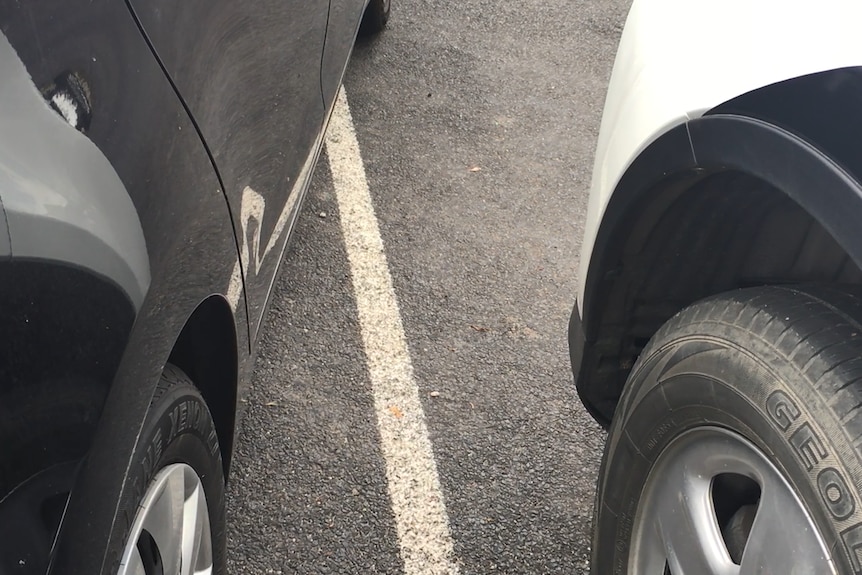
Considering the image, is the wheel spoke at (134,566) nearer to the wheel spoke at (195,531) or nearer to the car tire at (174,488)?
the car tire at (174,488)

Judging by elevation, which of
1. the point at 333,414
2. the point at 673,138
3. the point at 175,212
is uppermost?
the point at 673,138

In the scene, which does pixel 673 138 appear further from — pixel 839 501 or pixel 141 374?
pixel 141 374

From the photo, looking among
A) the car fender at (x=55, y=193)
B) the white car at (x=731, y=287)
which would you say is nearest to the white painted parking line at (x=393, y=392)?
the white car at (x=731, y=287)

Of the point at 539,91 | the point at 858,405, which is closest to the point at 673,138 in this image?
the point at 858,405

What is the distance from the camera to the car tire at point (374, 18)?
4660mm

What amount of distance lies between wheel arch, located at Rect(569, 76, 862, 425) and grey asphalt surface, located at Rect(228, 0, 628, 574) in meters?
0.53

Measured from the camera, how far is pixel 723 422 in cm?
138

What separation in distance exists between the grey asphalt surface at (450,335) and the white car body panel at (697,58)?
0.75 meters

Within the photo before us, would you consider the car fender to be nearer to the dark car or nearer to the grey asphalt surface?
the dark car

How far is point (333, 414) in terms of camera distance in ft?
8.61

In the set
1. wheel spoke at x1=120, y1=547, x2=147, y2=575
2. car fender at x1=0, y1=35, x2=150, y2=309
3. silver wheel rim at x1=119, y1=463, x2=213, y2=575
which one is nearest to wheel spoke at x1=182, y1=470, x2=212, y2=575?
silver wheel rim at x1=119, y1=463, x2=213, y2=575

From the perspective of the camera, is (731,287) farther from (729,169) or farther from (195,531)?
(195,531)

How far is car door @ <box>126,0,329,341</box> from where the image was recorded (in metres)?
1.27

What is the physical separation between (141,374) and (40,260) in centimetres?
28
